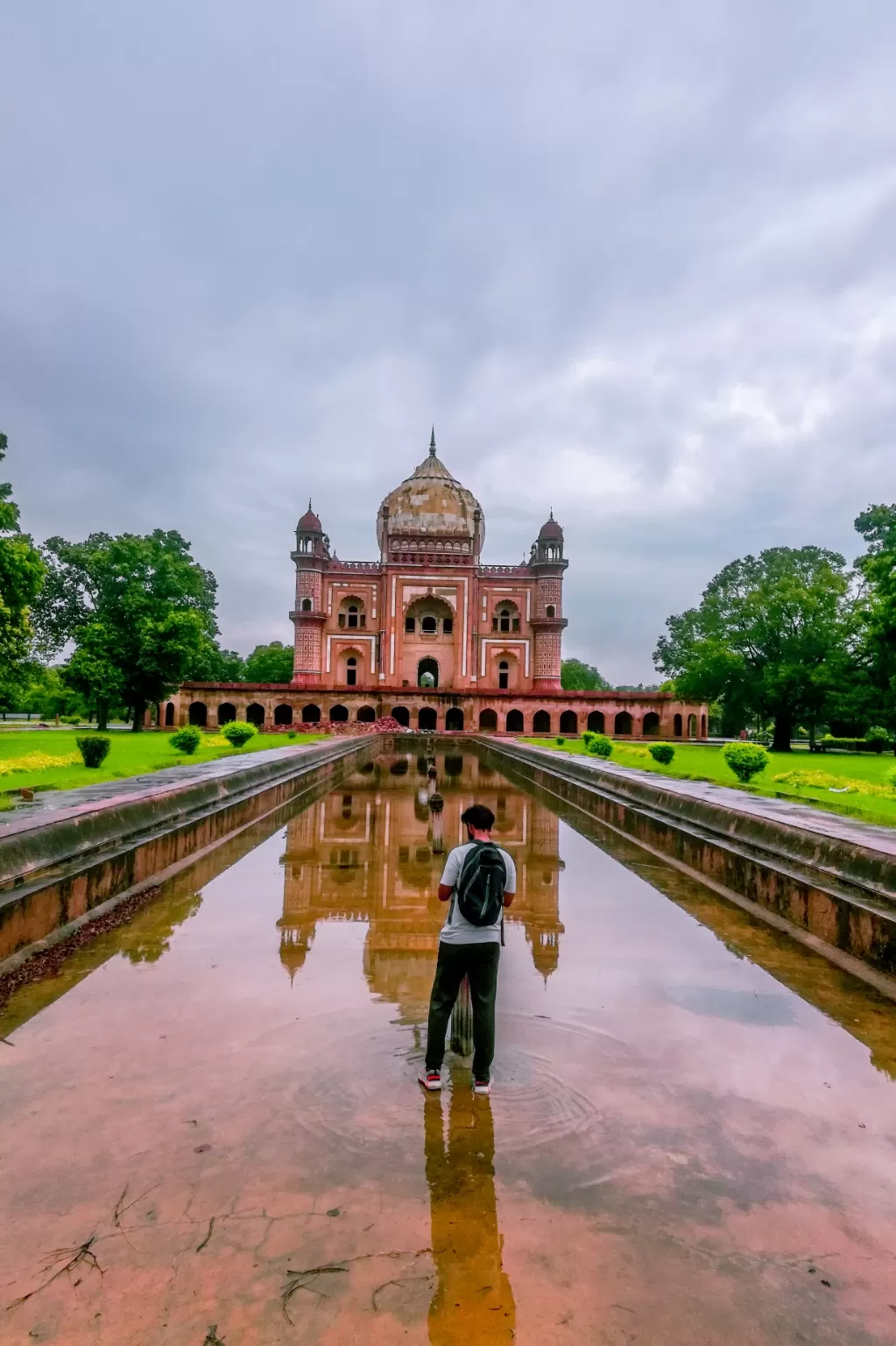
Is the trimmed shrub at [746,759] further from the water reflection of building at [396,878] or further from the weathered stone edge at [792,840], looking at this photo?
the water reflection of building at [396,878]

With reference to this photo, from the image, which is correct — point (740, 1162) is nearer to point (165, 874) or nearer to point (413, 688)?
point (165, 874)

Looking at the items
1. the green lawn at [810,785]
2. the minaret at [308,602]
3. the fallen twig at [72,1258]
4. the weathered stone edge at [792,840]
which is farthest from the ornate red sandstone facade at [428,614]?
the fallen twig at [72,1258]

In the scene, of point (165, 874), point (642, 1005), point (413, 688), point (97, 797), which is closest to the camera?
point (642, 1005)

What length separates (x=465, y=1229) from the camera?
2209 mm

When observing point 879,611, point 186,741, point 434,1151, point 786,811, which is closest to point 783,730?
point 879,611

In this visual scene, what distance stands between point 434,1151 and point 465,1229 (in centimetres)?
41

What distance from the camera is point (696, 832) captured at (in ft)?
26.8

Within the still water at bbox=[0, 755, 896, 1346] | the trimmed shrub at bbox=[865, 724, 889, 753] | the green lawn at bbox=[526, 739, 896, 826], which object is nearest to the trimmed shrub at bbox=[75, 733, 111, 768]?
the still water at bbox=[0, 755, 896, 1346]

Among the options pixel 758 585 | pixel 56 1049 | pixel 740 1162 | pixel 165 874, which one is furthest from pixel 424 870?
pixel 758 585

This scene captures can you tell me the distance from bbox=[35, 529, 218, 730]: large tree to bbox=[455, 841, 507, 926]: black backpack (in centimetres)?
2617

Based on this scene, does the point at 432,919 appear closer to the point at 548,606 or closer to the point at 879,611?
the point at 879,611

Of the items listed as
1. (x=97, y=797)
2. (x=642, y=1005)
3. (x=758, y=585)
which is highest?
(x=758, y=585)

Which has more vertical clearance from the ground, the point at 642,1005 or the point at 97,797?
the point at 97,797

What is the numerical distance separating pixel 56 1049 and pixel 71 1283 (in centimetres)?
154
